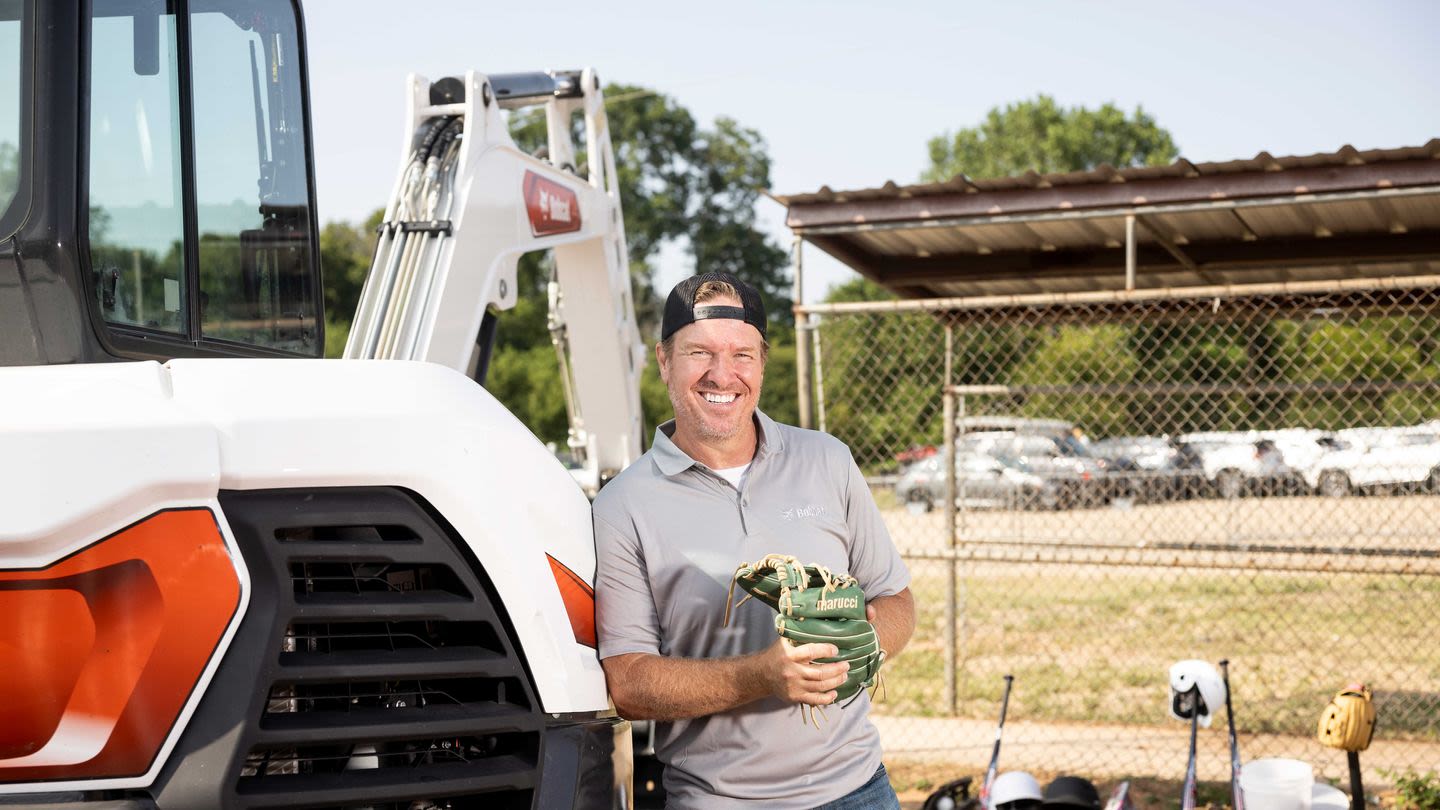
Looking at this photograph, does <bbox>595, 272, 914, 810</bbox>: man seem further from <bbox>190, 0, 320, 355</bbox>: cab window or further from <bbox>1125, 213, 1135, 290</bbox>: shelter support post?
<bbox>1125, 213, 1135, 290</bbox>: shelter support post

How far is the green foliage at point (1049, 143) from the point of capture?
5878 centimetres

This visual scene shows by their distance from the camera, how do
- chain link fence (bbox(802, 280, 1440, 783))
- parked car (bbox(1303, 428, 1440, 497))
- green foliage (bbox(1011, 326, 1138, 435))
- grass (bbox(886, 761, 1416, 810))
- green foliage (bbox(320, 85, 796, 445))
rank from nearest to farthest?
grass (bbox(886, 761, 1416, 810)), chain link fence (bbox(802, 280, 1440, 783)), parked car (bbox(1303, 428, 1440, 497)), green foliage (bbox(1011, 326, 1138, 435)), green foliage (bbox(320, 85, 796, 445))

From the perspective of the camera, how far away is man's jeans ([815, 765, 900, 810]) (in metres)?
2.91

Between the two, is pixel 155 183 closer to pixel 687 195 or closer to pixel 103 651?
pixel 103 651

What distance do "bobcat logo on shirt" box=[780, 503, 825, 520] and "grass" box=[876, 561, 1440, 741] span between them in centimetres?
626

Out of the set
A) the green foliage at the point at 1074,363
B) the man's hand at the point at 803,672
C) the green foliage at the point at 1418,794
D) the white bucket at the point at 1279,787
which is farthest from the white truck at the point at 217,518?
the green foliage at the point at 1074,363

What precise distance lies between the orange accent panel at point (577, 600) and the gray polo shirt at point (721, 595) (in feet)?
0.11

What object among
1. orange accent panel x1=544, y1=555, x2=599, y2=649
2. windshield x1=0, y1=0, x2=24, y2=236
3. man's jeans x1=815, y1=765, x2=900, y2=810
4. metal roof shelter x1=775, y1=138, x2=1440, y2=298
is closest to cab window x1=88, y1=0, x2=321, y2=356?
windshield x1=0, y1=0, x2=24, y2=236

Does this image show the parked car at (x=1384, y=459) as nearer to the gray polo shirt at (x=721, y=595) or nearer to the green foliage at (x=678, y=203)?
the gray polo shirt at (x=721, y=595)

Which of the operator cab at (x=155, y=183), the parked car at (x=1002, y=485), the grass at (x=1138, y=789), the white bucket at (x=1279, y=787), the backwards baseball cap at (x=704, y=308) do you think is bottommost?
the grass at (x=1138, y=789)

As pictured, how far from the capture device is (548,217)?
5918 millimetres

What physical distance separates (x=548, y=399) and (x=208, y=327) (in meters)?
33.2

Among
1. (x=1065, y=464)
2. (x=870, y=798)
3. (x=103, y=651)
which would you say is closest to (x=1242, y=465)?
(x=1065, y=464)

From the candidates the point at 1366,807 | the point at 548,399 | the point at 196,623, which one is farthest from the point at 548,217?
the point at 548,399
